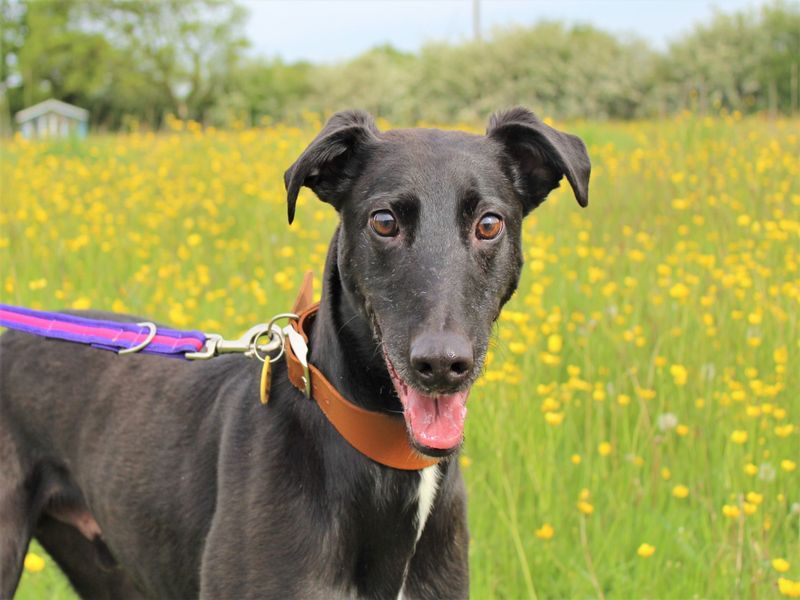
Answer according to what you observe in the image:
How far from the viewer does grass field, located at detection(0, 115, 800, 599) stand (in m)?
2.99

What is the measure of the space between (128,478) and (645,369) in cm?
237

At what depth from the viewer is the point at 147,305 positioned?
4.92 m

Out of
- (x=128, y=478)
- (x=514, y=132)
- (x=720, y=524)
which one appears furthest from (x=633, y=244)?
(x=128, y=478)

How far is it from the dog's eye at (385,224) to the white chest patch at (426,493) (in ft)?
1.96

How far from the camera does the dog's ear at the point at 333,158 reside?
83.5 inches

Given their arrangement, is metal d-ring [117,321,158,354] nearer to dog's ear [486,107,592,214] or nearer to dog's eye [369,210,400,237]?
dog's eye [369,210,400,237]

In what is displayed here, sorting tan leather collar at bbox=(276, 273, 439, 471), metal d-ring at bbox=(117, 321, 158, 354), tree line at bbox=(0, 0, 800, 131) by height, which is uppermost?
tree line at bbox=(0, 0, 800, 131)

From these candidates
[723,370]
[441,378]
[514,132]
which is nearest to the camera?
[441,378]

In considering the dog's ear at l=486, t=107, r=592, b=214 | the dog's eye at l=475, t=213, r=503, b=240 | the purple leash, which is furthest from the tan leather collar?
the dog's ear at l=486, t=107, r=592, b=214

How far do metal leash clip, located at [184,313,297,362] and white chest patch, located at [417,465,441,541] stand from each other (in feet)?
1.61

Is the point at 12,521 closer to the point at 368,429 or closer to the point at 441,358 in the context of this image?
the point at 368,429

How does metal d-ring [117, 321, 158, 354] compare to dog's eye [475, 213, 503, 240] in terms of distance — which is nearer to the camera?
dog's eye [475, 213, 503, 240]

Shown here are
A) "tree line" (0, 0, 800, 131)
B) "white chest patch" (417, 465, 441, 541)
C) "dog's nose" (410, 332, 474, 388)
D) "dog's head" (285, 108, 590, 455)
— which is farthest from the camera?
"tree line" (0, 0, 800, 131)

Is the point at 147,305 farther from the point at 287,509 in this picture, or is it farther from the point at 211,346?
the point at 287,509
